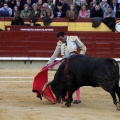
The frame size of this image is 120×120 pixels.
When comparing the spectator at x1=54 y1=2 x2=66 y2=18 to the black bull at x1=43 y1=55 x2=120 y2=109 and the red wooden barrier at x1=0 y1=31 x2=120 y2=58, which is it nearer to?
Answer: the red wooden barrier at x1=0 y1=31 x2=120 y2=58

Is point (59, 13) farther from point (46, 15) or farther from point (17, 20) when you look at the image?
point (17, 20)

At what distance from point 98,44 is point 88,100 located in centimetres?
601

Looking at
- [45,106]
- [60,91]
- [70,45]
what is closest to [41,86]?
[60,91]

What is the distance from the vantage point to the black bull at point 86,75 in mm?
7465

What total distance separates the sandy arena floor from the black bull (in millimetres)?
274

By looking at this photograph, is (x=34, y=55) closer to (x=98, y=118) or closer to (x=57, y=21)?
(x=57, y=21)

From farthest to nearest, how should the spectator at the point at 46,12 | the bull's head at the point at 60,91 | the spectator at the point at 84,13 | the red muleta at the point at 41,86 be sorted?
the spectator at the point at 84,13, the spectator at the point at 46,12, the red muleta at the point at 41,86, the bull's head at the point at 60,91

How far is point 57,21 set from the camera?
575 inches

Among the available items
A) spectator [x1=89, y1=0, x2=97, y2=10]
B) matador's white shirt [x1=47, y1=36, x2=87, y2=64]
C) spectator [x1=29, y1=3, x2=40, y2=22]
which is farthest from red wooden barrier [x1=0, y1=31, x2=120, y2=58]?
matador's white shirt [x1=47, y1=36, x2=87, y2=64]

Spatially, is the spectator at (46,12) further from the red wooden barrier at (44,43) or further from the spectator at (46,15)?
the red wooden barrier at (44,43)

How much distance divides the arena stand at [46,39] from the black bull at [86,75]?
6.38 metres

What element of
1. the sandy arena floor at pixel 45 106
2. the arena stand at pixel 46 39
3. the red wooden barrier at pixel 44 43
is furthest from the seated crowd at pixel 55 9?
the sandy arena floor at pixel 45 106

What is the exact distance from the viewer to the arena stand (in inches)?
573

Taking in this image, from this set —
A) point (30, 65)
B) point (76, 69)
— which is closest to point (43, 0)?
point (30, 65)
